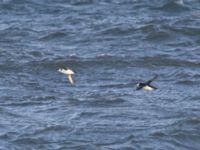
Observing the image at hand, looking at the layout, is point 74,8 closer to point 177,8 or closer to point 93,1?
point 93,1

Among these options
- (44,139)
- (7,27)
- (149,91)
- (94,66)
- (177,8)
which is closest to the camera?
(44,139)

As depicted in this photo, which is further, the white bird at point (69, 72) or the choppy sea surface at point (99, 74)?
the white bird at point (69, 72)

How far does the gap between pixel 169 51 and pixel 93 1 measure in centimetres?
518

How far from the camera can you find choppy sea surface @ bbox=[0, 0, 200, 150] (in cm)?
1638

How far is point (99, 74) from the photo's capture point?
794 inches

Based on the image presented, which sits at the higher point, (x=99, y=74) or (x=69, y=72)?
(x=69, y=72)

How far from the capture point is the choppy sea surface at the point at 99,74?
1638cm

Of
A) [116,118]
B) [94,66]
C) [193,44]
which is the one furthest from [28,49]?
[116,118]

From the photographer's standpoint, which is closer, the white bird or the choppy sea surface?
the choppy sea surface

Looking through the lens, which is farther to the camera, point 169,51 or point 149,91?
point 169,51

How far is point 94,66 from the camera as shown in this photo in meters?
20.8

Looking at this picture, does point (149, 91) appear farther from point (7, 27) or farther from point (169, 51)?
point (7, 27)

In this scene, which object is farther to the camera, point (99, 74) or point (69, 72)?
point (99, 74)

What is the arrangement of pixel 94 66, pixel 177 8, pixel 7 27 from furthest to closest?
pixel 177 8
pixel 7 27
pixel 94 66
